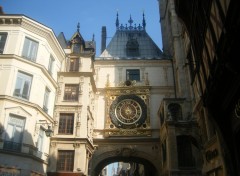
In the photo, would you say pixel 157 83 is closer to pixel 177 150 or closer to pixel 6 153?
pixel 177 150

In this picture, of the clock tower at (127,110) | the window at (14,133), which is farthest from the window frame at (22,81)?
the clock tower at (127,110)

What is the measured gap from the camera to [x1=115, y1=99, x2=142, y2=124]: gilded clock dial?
25.2 m

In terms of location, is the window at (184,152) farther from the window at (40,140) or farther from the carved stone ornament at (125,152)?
the window at (40,140)

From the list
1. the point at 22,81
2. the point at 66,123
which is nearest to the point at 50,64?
the point at 22,81

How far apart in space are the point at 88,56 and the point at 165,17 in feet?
44.8

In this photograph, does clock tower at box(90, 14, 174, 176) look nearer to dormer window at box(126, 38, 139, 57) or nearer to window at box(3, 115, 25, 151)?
dormer window at box(126, 38, 139, 57)

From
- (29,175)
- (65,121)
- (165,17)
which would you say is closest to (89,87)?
(65,121)

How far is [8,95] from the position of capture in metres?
16.7

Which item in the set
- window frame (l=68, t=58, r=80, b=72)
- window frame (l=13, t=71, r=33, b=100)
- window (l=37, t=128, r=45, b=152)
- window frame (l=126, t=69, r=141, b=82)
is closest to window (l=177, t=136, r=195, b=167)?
window frame (l=126, t=69, r=141, b=82)

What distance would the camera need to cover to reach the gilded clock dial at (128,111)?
25203 millimetres

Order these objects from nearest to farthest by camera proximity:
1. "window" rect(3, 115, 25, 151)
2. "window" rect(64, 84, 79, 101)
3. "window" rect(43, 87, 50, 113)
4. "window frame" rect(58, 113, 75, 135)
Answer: "window" rect(3, 115, 25, 151) → "window" rect(43, 87, 50, 113) → "window frame" rect(58, 113, 75, 135) → "window" rect(64, 84, 79, 101)

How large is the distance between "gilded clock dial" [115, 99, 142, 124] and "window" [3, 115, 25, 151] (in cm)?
1046

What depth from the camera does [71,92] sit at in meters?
22.8

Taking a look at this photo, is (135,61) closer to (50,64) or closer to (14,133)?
(50,64)
